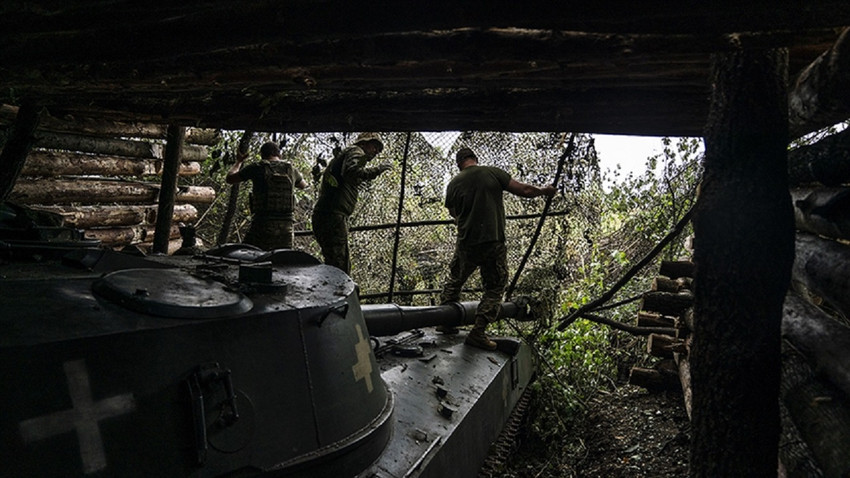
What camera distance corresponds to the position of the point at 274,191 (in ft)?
23.9

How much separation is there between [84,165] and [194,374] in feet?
21.9

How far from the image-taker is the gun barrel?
5.13 meters

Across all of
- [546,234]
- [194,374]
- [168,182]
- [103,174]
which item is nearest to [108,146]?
[103,174]

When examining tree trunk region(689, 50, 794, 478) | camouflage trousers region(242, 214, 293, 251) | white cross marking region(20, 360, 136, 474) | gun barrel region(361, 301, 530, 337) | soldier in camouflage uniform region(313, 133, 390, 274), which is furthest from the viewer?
camouflage trousers region(242, 214, 293, 251)

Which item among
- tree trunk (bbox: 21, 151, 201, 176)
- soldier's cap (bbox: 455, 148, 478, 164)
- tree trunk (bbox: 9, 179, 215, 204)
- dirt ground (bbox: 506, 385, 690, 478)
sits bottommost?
dirt ground (bbox: 506, 385, 690, 478)

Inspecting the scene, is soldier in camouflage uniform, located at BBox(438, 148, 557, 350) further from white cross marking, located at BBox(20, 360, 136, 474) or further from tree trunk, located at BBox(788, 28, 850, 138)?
white cross marking, located at BBox(20, 360, 136, 474)

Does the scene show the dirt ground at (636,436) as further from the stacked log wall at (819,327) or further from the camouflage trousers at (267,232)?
the camouflage trousers at (267,232)

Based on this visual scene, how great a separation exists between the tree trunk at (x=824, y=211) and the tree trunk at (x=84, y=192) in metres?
7.52

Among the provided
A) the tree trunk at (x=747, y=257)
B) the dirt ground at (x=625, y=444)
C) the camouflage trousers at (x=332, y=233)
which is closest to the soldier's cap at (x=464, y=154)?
the camouflage trousers at (x=332, y=233)

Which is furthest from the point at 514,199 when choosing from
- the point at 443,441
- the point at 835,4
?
the point at 835,4

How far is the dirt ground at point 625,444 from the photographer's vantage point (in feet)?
17.9

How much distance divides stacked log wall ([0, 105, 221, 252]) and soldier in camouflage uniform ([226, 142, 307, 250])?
68cm

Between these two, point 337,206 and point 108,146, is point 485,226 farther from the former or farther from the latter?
point 108,146

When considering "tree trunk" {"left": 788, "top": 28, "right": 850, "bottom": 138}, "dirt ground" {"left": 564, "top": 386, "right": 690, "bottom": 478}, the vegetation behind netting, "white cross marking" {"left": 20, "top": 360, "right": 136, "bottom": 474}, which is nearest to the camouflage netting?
the vegetation behind netting
